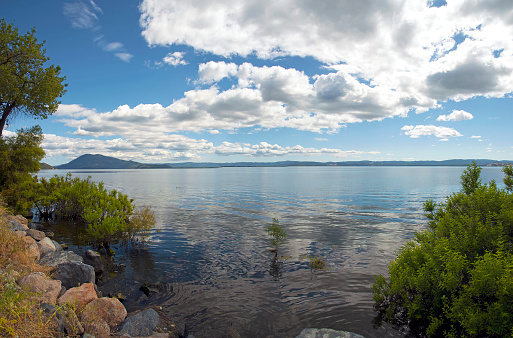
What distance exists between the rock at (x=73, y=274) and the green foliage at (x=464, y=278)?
1416 cm

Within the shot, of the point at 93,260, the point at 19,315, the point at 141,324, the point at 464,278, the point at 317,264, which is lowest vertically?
the point at 317,264

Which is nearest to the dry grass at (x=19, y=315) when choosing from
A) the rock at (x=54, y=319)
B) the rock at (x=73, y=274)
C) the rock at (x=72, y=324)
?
the rock at (x=54, y=319)

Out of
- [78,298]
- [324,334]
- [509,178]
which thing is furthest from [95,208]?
[509,178]

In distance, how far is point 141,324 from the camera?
10211 mm

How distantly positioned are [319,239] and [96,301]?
20.6 meters

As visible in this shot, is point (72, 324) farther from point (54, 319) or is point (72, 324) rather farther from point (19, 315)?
point (19, 315)

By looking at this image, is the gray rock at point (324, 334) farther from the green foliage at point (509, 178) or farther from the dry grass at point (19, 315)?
the green foliage at point (509, 178)

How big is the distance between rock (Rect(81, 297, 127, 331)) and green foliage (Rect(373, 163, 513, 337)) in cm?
1098

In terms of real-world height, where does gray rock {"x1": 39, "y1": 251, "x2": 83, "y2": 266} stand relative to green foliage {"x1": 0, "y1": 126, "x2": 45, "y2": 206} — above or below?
below

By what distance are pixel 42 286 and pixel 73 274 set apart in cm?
307

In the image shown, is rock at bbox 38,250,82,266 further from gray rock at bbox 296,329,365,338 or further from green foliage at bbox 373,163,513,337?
green foliage at bbox 373,163,513,337

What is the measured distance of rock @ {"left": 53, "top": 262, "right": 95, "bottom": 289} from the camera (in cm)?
1295

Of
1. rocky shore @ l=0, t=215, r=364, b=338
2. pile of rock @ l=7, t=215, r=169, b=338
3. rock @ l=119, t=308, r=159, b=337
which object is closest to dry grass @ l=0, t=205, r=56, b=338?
rocky shore @ l=0, t=215, r=364, b=338

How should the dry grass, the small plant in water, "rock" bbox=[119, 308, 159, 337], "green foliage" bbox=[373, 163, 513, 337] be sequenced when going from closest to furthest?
the dry grass
"green foliage" bbox=[373, 163, 513, 337]
"rock" bbox=[119, 308, 159, 337]
the small plant in water
